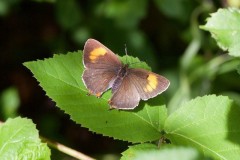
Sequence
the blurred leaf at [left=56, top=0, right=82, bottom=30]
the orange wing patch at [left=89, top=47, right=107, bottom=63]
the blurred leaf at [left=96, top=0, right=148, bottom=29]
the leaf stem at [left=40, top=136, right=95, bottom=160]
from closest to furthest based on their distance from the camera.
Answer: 1. the leaf stem at [left=40, top=136, right=95, bottom=160]
2. the orange wing patch at [left=89, top=47, right=107, bottom=63]
3. the blurred leaf at [left=96, top=0, right=148, bottom=29]
4. the blurred leaf at [left=56, top=0, right=82, bottom=30]

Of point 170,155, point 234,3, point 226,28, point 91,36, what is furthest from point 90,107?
point 91,36

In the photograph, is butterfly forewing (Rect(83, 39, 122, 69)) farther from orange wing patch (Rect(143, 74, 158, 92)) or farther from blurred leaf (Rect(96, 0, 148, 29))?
blurred leaf (Rect(96, 0, 148, 29))

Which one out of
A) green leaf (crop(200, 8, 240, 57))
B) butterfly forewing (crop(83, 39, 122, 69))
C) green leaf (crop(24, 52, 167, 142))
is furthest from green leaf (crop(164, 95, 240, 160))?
butterfly forewing (crop(83, 39, 122, 69))

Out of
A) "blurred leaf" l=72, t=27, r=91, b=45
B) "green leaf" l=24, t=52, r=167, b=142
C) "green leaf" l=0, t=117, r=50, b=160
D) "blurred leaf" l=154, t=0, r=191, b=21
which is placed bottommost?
"green leaf" l=0, t=117, r=50, b=160

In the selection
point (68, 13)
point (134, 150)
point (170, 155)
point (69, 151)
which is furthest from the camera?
point (68, 13)

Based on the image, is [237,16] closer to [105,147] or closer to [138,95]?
[138,95]

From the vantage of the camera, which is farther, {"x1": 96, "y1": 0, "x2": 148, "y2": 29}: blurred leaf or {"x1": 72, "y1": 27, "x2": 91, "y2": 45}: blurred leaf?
{"x1": 72, "y1": 27, "x2": 91, "y2": 45}: blurred leaf

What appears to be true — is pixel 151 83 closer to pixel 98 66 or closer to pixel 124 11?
pixel 98 66
